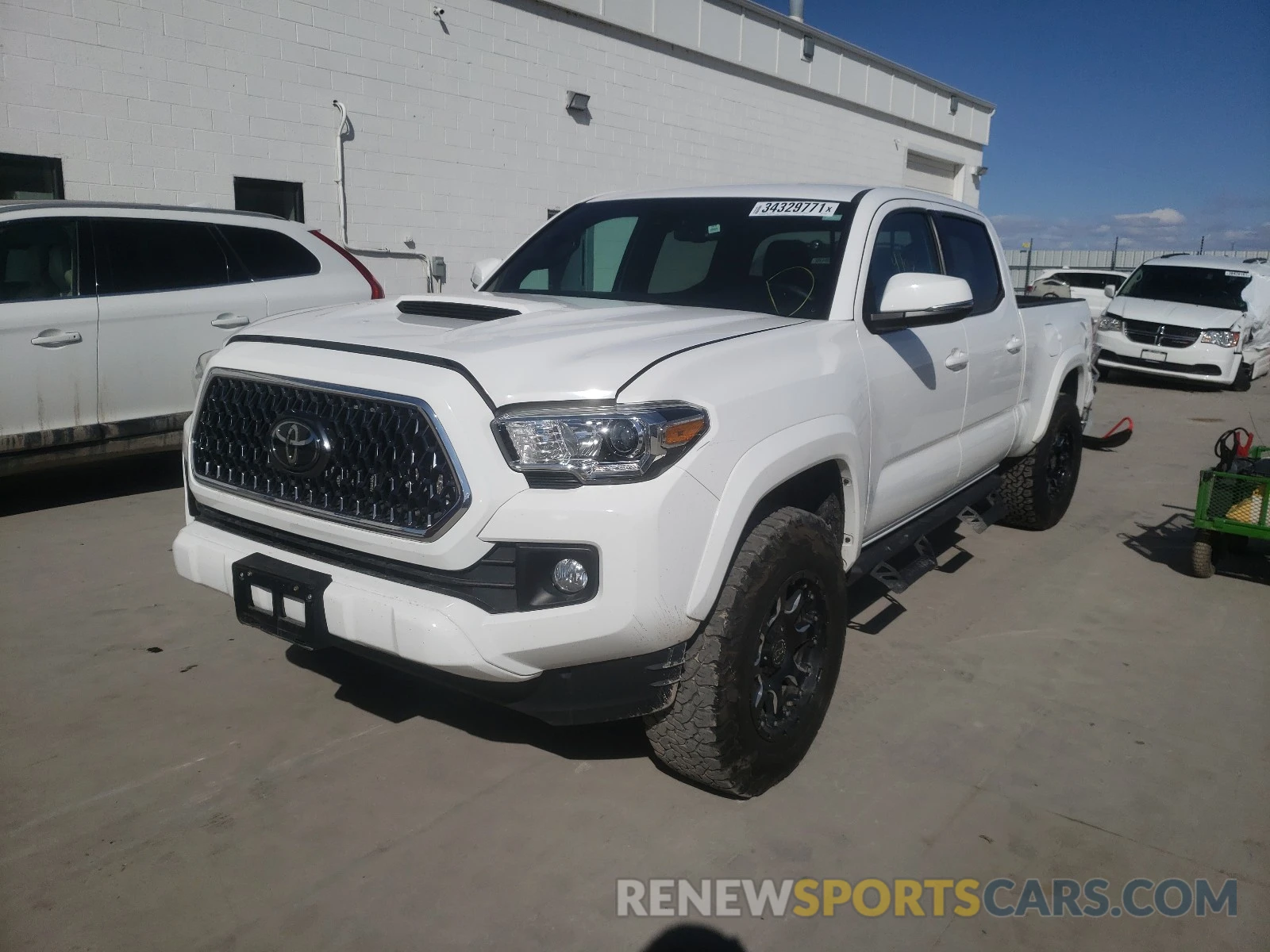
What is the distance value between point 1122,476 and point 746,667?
648 cm

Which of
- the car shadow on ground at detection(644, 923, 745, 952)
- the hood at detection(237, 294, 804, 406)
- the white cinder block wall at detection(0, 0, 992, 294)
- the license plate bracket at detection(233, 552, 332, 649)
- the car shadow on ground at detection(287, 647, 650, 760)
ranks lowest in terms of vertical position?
the car shadow on ground at detection(644, 923, 745, 952)

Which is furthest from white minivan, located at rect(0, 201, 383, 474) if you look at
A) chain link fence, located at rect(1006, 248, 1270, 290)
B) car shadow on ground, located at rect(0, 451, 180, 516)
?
chain link fence, located at rect(1006, 248, 1270, 290)

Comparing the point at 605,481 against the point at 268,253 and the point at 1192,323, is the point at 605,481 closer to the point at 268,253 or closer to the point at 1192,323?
the point at 268,253

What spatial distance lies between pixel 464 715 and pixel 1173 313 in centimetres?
1330

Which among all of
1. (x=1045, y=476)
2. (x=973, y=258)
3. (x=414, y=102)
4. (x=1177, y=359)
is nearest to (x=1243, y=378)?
(x=1177, y=359)

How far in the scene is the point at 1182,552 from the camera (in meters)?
5.80

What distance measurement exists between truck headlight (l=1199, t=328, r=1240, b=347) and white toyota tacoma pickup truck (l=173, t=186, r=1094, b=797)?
11.4m

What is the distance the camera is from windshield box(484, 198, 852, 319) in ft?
12.0

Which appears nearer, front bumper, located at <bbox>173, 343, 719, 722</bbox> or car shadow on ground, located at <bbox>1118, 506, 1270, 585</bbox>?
front bumper, located at <bbox>173, 343, 719, 722</bbox>

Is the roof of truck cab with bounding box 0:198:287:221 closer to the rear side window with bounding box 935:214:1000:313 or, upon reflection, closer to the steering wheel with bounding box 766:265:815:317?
the steering wheel with bounding box 766:265:815:317

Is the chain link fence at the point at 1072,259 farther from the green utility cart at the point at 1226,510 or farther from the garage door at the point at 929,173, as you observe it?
the green utility cart at the point at 1226,510

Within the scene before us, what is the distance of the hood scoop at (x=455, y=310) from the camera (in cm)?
312

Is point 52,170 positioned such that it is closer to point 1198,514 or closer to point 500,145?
point 500,145

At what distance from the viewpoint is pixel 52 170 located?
7.66 m
